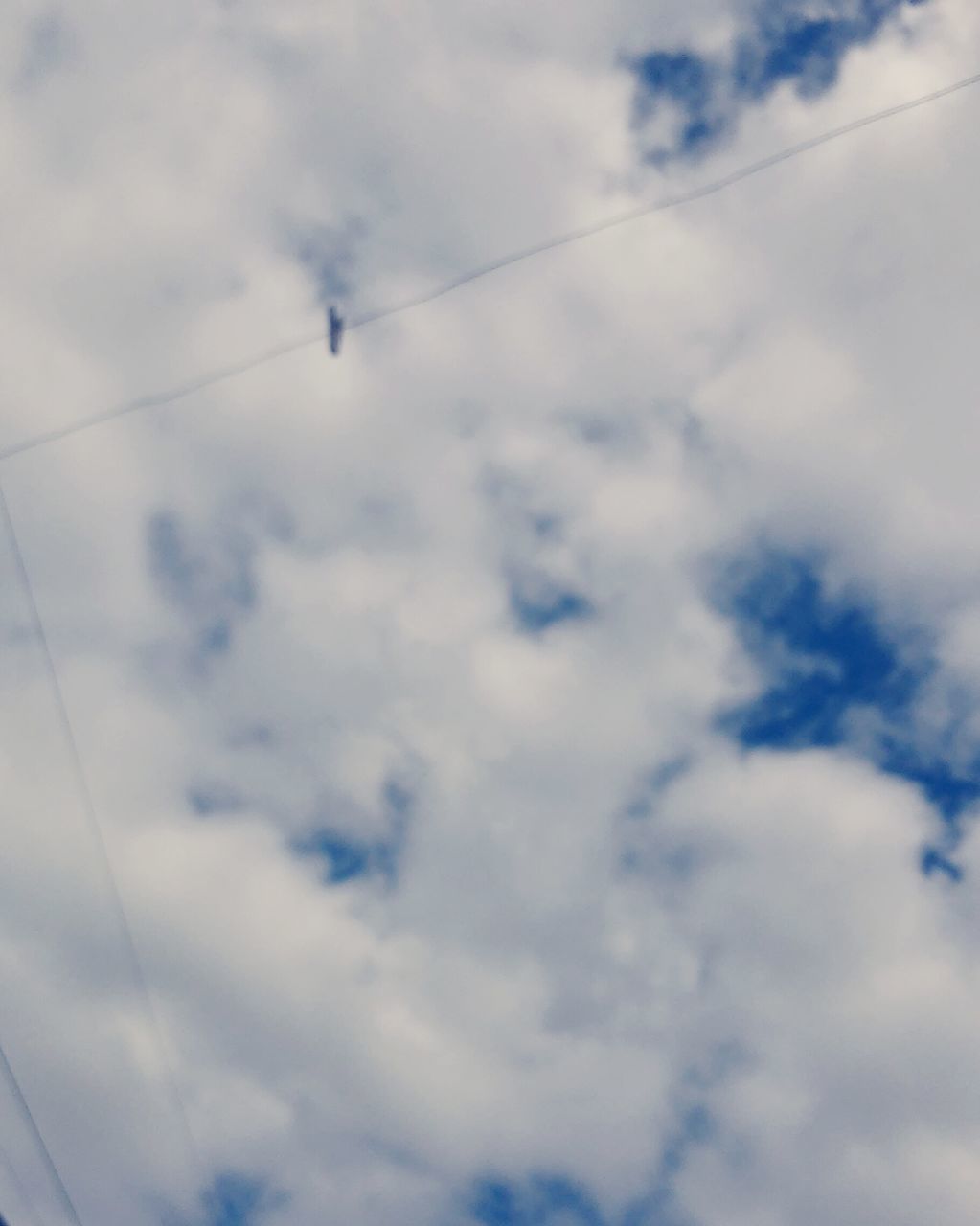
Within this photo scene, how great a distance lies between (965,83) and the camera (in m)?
22.0

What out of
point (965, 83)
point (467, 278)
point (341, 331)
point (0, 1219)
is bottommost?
point (0, 1219)

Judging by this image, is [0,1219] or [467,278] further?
[0,1219]

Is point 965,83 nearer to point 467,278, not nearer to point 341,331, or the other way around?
point 467,278

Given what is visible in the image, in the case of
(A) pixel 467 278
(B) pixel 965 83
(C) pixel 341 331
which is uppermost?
(B) pixel 965 83

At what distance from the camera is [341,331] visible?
2444cm

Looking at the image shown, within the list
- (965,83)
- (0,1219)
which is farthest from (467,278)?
(0,1219)

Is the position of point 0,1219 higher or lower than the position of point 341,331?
lower

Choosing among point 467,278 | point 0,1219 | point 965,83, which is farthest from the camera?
point 0,1219

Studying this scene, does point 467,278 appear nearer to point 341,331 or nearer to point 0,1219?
point 341,331

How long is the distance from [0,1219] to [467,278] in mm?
→ 87807

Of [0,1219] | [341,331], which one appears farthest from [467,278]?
[0,1219]

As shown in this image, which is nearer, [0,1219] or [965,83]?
[965,83]

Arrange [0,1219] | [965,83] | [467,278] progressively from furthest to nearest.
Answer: [0,1219], [467,278], [965,83]

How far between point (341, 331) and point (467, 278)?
3.64 meters
